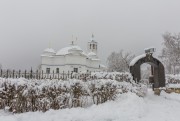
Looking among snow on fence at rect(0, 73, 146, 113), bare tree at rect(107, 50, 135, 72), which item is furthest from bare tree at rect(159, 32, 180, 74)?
snow on fence at rect(0, 73, 146, 113)

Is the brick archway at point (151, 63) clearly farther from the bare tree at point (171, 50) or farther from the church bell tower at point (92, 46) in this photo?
the church bell tower at point (92, 46)

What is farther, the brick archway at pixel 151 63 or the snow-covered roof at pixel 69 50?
the snow-covered roof at pixel 69 50

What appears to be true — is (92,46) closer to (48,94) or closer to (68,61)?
(68,61)

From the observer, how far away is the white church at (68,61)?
48125 mm

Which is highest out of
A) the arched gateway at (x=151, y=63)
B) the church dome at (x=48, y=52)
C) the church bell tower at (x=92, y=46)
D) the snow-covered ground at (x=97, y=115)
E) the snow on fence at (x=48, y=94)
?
the church bell tower at (x=92, y=46)

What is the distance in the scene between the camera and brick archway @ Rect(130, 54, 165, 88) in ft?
57.5

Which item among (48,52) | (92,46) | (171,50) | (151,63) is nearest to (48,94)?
(151,63)

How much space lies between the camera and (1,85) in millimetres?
7965

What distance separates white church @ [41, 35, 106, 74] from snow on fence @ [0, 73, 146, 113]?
3574 centimetres

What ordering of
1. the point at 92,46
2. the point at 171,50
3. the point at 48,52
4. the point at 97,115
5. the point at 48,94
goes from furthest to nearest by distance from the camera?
the point at 92,46 → the point at 48,52 → the point at 171,50 → the point at 48,94 → the point at 97,115

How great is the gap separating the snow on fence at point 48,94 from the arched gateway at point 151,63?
7.49 metres

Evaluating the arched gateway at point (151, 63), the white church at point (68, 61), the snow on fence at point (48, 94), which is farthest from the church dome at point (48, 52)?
the snow on fence at point (48, 94)

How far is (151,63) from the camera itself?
1892 cm

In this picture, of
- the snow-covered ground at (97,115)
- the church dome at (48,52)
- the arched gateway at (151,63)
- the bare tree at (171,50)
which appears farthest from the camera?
the church dome at (48,52)
